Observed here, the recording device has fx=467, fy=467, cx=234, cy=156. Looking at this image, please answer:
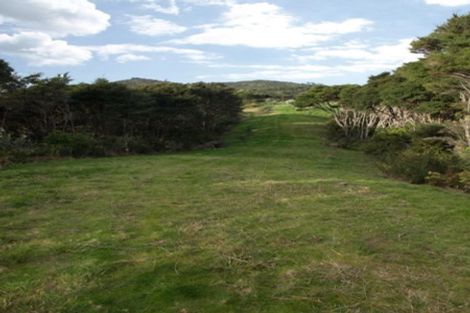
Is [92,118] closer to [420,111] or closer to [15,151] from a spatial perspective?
[15,151]

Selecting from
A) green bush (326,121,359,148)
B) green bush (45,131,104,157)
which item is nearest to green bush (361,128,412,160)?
green bush (326,121,359,148)

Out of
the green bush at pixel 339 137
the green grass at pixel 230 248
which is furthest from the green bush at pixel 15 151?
the green bush at pixel 339 137

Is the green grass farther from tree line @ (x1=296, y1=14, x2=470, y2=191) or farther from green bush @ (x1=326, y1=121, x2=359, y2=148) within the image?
green bush @ (x1=326, y1=121, x2=359, y2=148)

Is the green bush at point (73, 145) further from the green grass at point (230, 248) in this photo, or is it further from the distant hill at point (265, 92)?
the distant hill at point (265, 92)

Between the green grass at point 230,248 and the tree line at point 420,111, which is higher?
the tree line at point 420,111

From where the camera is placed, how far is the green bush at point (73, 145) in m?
18.6

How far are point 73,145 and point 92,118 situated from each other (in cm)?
712

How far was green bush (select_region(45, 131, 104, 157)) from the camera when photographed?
18594 mm

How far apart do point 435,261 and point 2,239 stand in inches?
217

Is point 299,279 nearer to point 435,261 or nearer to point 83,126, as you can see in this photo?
point 435,261

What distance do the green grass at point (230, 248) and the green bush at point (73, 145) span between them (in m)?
7.57

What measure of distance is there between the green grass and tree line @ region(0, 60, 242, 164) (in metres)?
8.24

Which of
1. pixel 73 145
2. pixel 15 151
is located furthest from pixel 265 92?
pixel 15 151

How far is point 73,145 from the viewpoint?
19.2 m
